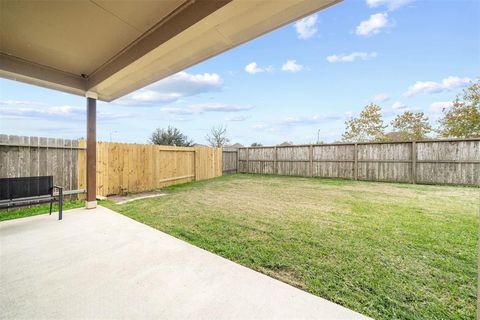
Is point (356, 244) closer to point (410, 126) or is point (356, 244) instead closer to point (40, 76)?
point (40, 76)

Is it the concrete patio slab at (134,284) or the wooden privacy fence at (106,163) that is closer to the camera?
the concrete patio slab at (134,284)

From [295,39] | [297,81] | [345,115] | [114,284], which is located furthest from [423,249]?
[345,115]

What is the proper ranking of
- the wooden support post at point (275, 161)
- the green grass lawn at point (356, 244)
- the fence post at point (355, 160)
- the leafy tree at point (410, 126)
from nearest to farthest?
the green grass lawn at point (356, 244)
the fence post at point (355, 160)
the wooden support post at point (275, 161)
the leafy tree at point (410, 126)

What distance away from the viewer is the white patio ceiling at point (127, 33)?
184cm

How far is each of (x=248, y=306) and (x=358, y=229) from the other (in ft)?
7.43

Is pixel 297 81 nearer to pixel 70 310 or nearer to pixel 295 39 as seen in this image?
pixel 295 39

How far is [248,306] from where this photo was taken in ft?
4.83

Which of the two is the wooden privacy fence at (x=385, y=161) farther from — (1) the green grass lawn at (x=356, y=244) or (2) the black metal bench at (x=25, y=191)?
(2) the black metal bench at (x=25, y=191)

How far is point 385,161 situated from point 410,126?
8.05 m

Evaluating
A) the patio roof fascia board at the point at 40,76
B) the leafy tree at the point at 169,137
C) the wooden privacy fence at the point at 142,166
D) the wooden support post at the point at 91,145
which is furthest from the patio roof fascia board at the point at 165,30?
the leafy tree at the point at 169,137

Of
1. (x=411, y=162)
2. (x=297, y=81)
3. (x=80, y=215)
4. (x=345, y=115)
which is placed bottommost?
(x=80, y=215)

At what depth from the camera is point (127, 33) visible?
251 centimetres

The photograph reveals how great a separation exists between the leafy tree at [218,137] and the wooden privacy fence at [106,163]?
11767 mm

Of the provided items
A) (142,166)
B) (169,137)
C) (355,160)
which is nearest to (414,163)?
(355,160)
